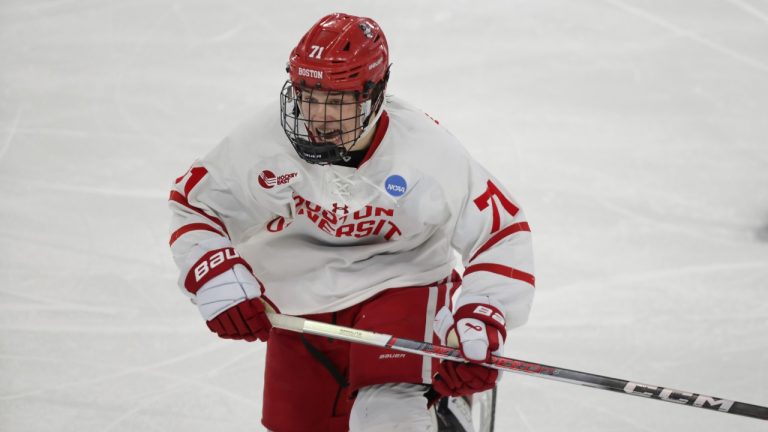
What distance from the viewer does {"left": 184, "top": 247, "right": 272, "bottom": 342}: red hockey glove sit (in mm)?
2615

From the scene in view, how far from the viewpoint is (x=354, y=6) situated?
19.2 feet

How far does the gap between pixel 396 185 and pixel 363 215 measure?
0.12 m

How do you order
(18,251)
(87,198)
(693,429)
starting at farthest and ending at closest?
(87,198) < (18,251) < (693,429)

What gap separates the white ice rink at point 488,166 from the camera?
11.1ft

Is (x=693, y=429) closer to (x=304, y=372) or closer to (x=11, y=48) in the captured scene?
(x=304, y=372)

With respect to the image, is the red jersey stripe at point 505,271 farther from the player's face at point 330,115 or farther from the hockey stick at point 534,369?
the player's face at point 330,115

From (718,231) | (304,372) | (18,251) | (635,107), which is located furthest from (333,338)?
(635,107)

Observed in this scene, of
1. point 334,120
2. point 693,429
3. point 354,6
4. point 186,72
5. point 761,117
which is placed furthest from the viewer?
point 354,6

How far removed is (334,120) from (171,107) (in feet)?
8.48

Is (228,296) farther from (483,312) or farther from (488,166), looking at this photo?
(488,166)

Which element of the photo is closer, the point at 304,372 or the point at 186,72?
the point at 304,372

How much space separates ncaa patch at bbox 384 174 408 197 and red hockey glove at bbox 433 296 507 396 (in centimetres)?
29

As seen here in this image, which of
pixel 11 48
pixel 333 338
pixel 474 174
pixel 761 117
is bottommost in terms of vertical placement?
pixel 11 48

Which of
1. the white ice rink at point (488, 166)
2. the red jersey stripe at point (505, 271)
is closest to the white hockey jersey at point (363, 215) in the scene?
the red jersey stripe at point (505, 271)
